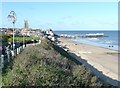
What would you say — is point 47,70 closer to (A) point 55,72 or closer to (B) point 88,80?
(A) point 55,72

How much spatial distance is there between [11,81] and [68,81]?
73.6 inches

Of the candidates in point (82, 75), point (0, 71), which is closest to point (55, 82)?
point (82, 75)

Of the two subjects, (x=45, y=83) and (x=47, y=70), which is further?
(x=47, y=70)

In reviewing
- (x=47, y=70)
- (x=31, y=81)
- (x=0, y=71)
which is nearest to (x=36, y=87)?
(x=31, y=81)

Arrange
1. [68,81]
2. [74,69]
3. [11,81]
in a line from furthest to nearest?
1. [74,69]
2. [68,81]
3. [11,81]

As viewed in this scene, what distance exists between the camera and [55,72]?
32.7ft

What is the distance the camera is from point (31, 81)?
8.92 meters

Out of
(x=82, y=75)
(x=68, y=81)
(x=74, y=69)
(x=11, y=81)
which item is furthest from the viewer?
(x=74, y=69)

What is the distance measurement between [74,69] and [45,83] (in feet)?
9.16

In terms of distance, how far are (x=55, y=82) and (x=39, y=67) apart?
123 centimetres

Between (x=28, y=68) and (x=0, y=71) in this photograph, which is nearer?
(x=28, y=68)

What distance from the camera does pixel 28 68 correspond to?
10.2 metres

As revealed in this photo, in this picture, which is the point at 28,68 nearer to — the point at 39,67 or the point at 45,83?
the point at 39,67

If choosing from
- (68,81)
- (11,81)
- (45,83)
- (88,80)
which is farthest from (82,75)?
(11,81)
